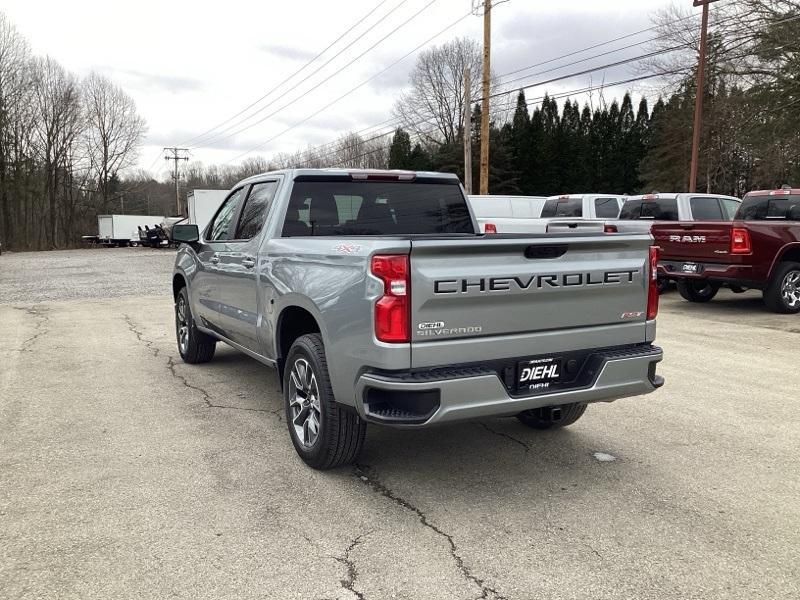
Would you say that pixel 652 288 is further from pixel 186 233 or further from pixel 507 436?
pixel 186 233

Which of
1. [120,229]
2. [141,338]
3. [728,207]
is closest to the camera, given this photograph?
[141,338]

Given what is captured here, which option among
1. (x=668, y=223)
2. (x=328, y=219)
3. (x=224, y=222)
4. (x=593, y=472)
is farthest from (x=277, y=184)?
(x=668, y=223)

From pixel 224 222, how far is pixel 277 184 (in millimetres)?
1264

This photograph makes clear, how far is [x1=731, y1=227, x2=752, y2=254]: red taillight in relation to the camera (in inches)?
403

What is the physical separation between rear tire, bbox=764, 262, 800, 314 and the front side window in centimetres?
885

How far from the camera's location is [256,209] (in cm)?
537

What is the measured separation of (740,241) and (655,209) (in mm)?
3054

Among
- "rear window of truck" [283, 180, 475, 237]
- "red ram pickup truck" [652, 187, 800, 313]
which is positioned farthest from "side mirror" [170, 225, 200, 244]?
"red ram pickup truck" [652, 187, 800, 313]

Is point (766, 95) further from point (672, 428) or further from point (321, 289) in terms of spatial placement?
point (321, 289)

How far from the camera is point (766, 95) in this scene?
2384cm

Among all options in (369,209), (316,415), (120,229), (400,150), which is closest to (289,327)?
(316,415)

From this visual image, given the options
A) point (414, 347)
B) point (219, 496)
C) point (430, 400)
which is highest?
point (414, 347)

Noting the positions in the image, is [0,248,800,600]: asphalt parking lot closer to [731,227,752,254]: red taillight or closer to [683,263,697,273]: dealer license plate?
[731,227,752,254]: red taillight

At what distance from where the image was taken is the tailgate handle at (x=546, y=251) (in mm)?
3549
